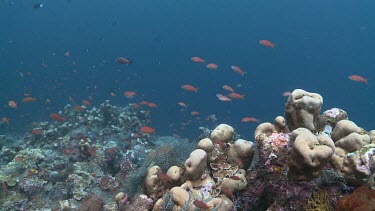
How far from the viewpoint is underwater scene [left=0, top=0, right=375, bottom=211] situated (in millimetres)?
4715

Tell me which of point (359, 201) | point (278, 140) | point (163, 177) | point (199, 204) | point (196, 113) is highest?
point (359, 201)

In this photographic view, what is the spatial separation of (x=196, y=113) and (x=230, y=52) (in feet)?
254

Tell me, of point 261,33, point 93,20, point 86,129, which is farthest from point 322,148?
point 93,20

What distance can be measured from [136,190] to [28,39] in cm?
16046

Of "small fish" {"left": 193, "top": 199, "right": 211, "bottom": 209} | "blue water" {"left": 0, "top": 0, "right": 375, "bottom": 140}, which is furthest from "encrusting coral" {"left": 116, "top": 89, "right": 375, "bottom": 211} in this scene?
"blue water" {"left": 0, "top": 0, "right": 375, "bottom": 140}

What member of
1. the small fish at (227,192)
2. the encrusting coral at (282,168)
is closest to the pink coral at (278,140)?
the encrusting coral at (282,168)

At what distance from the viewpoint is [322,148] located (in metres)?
4.10

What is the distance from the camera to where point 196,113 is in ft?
52.6

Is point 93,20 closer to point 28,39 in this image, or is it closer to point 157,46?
point 28,39

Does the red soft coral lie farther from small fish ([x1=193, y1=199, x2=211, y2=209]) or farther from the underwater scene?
small fish ([x1=193, y1=199, x2=211, y2=209])

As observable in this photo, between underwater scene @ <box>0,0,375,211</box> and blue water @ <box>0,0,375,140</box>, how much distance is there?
1.50 feet

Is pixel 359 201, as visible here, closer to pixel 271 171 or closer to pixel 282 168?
pixel 282 168

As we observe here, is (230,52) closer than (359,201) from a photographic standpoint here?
No

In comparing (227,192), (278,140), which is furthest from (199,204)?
(278,140)
